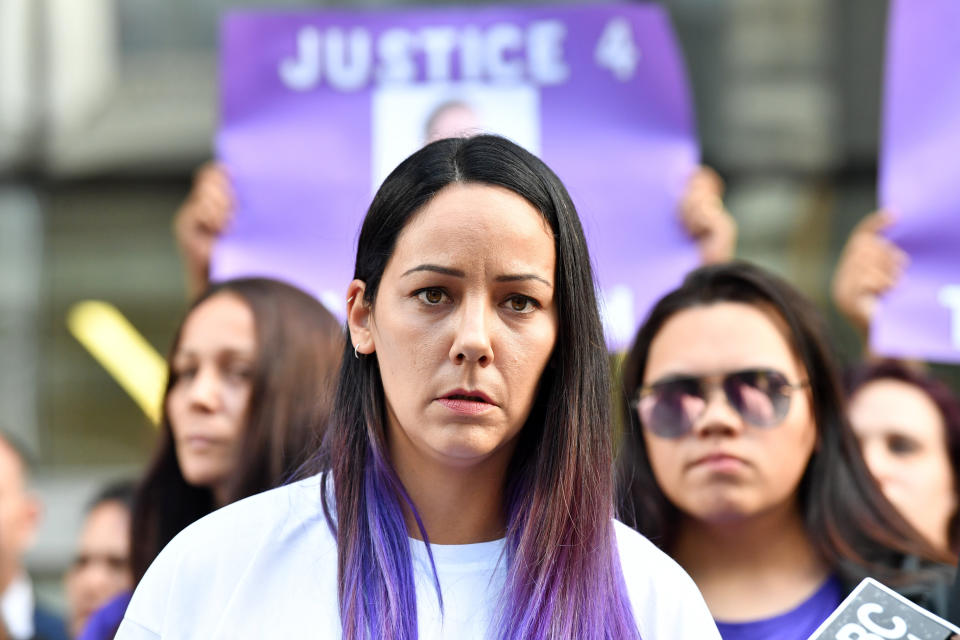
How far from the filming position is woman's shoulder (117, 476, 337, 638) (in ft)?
5.93

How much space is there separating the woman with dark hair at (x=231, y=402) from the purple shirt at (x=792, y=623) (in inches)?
36.3

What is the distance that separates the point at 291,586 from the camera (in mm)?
1831

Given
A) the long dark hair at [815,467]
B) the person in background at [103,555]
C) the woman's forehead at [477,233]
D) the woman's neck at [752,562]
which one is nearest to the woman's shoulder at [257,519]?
the woman's forehead at [477,233]

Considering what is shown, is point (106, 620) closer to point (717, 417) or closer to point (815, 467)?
point (717, 417)

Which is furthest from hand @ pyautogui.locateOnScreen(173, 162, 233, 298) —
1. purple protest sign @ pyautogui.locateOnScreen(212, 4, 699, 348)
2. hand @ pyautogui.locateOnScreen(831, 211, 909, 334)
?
hand @ pyautogui.locateOnScreen(831, 211, 909, 334)

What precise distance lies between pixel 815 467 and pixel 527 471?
3.22 ft

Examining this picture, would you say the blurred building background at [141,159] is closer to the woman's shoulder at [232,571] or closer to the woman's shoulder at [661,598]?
the woman's shoulder at [661,598]

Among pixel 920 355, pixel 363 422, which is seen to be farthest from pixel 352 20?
pixel 363 422

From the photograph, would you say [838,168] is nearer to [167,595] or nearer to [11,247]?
[11,247]

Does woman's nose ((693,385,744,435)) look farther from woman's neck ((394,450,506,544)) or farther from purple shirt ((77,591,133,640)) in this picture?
purple shirt ((77,591,133,640))

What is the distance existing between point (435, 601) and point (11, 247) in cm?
595

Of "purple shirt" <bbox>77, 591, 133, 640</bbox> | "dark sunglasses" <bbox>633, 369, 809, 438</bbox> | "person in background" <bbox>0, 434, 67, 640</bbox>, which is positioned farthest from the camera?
"person in background" <bbox>0, 434, 67, 640</bbox>

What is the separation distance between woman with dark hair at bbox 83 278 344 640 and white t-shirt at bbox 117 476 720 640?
90 cm

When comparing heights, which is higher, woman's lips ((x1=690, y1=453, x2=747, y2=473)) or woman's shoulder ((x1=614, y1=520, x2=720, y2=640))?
woman's lips ((x1=690, y1=453, x2=747, y2=473))
